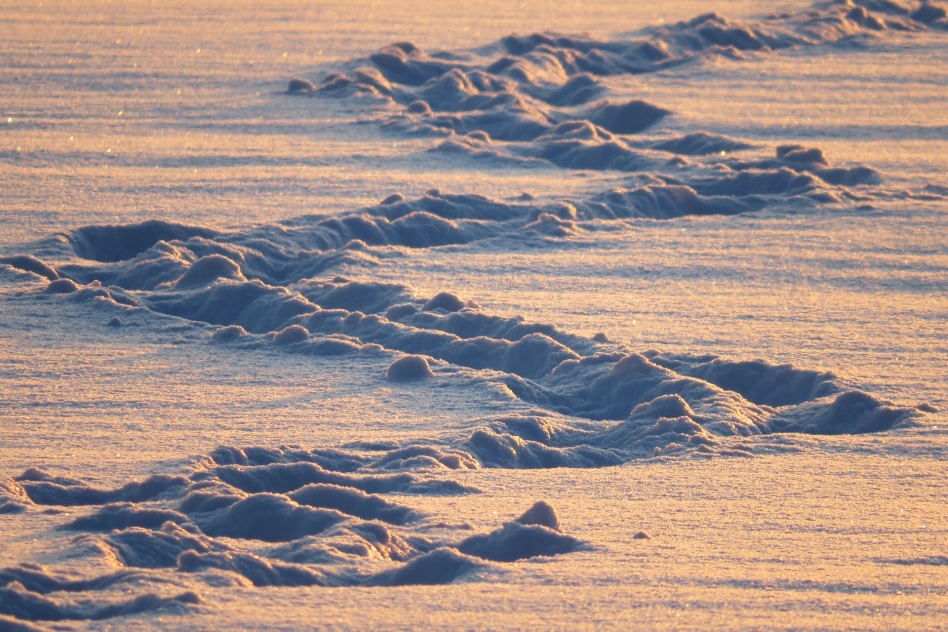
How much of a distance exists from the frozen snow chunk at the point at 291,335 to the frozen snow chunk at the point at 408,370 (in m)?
0.51

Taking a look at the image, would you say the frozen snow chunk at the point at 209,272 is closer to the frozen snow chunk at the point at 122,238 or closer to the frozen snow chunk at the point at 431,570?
the frozen snow chunk at the point at 122,238

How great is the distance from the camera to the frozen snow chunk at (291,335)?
17.5 ft

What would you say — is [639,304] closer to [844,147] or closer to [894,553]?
[894,553]

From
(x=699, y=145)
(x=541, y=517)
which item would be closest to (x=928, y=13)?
(x=699, y=145)

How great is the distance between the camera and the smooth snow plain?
3.30 m

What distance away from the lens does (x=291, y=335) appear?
5.34 m

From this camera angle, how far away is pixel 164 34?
11711 millimetres

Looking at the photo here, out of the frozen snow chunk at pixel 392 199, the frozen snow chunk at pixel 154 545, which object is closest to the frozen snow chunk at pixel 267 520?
the frozen snow chunk at pixel 154 545

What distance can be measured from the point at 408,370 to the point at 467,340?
384 mm

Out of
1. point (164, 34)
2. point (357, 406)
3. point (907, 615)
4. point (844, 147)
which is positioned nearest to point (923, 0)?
point (844, 147)

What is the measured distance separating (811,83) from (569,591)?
807cm

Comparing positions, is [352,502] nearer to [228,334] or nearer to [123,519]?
[123,519]

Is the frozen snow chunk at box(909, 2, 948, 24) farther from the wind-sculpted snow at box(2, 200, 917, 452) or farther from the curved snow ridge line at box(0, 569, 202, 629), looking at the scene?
the curved snow ridge line at box(0, 569, 202, 629)

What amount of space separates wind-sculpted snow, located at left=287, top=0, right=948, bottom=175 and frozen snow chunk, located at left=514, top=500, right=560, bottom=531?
4.67 m
